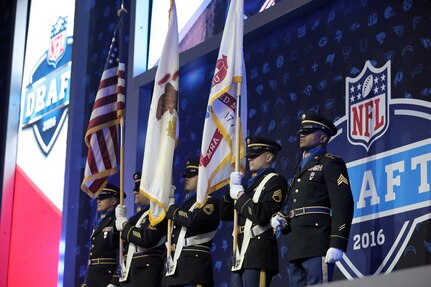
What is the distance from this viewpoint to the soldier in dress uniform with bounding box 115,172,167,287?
231 inches

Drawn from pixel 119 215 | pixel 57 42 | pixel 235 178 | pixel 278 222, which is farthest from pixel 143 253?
pixel 57 42

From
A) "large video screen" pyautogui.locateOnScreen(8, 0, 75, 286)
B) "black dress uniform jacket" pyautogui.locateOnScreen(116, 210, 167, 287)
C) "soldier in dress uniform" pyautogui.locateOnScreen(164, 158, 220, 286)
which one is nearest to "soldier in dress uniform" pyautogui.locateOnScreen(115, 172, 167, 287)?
"black dress uniform jacket" pyautogui.locateOnScreen(116, 210, 167, 287)

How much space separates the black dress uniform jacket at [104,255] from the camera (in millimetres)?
6367

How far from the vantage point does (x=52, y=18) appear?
9.65 metres

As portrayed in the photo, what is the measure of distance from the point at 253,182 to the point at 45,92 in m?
4.52

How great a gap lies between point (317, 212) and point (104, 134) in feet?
7.76

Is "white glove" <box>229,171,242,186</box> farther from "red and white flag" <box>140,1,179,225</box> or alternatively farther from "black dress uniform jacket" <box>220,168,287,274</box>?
"red and white flag" <box>140,1,179,225</box>

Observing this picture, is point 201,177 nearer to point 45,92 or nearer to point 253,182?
point 253,182

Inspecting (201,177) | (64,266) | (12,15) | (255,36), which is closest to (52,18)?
(12,15)

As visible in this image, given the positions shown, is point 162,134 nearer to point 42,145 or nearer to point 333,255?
point 333,255

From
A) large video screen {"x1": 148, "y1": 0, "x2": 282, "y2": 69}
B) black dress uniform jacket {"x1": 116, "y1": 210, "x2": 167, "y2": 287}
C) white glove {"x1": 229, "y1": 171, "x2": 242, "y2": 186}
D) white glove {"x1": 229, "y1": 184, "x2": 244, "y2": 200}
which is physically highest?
large video screen {"x1": 148, "y1": 0, "x2": 282, "y2": 69}

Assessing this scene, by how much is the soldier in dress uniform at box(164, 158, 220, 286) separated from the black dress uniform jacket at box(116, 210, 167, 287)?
0.65 feet

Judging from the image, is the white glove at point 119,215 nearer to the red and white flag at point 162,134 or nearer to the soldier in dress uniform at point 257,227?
the red and white flag at point 162,134

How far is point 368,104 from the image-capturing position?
570 cm
